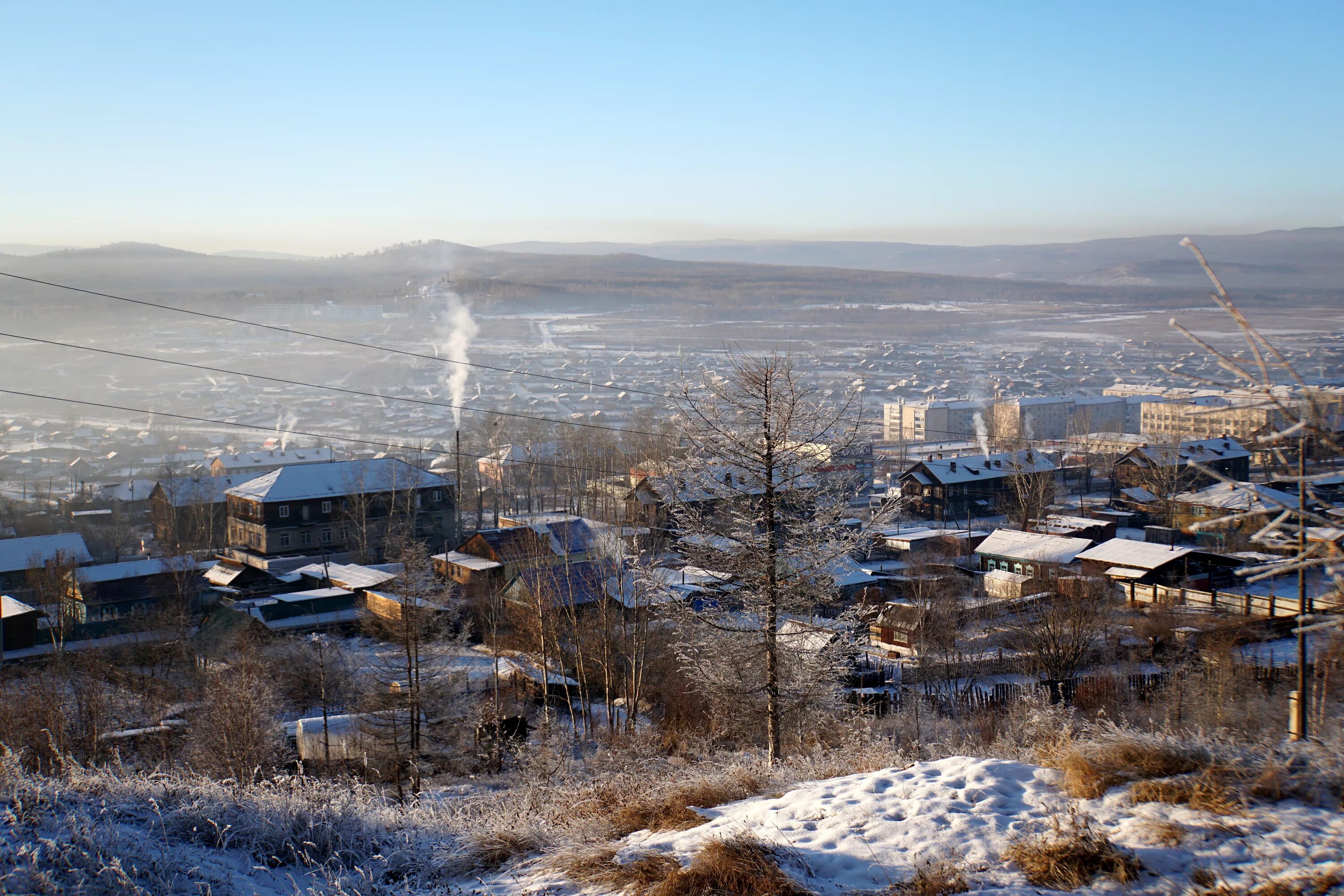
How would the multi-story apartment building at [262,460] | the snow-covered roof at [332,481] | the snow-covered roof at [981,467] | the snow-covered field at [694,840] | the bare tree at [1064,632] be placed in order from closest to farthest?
the snow-covered field at [694,840] < the bare tree at [1064,632] < the snow-covered roof at [332,481] < the snow-covered roof at [981,467] < the multi-story apartment building at [262,460]

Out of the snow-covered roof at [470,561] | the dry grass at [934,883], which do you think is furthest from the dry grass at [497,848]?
the snow-covered roof at [470,561]

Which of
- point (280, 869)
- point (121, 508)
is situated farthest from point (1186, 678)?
point (121, 508)

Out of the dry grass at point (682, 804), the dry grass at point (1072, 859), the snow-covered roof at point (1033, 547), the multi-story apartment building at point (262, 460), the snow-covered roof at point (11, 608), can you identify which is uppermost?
the dry grass at point (1072, 859)

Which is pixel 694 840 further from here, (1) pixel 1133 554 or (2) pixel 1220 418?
(2) pixel 1220 418

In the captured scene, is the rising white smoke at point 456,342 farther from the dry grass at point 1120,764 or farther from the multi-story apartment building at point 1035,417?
the dry grass at point 1120,764

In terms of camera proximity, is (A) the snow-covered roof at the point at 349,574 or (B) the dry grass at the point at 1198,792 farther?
(A) the snow-covered roof at the point at 349,574

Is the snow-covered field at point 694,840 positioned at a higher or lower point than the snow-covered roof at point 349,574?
A: higher

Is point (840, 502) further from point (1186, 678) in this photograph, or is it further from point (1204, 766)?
point (1186, 678)

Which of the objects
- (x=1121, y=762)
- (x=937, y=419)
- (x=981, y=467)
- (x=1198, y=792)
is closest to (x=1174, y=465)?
(x=981, y=467)
